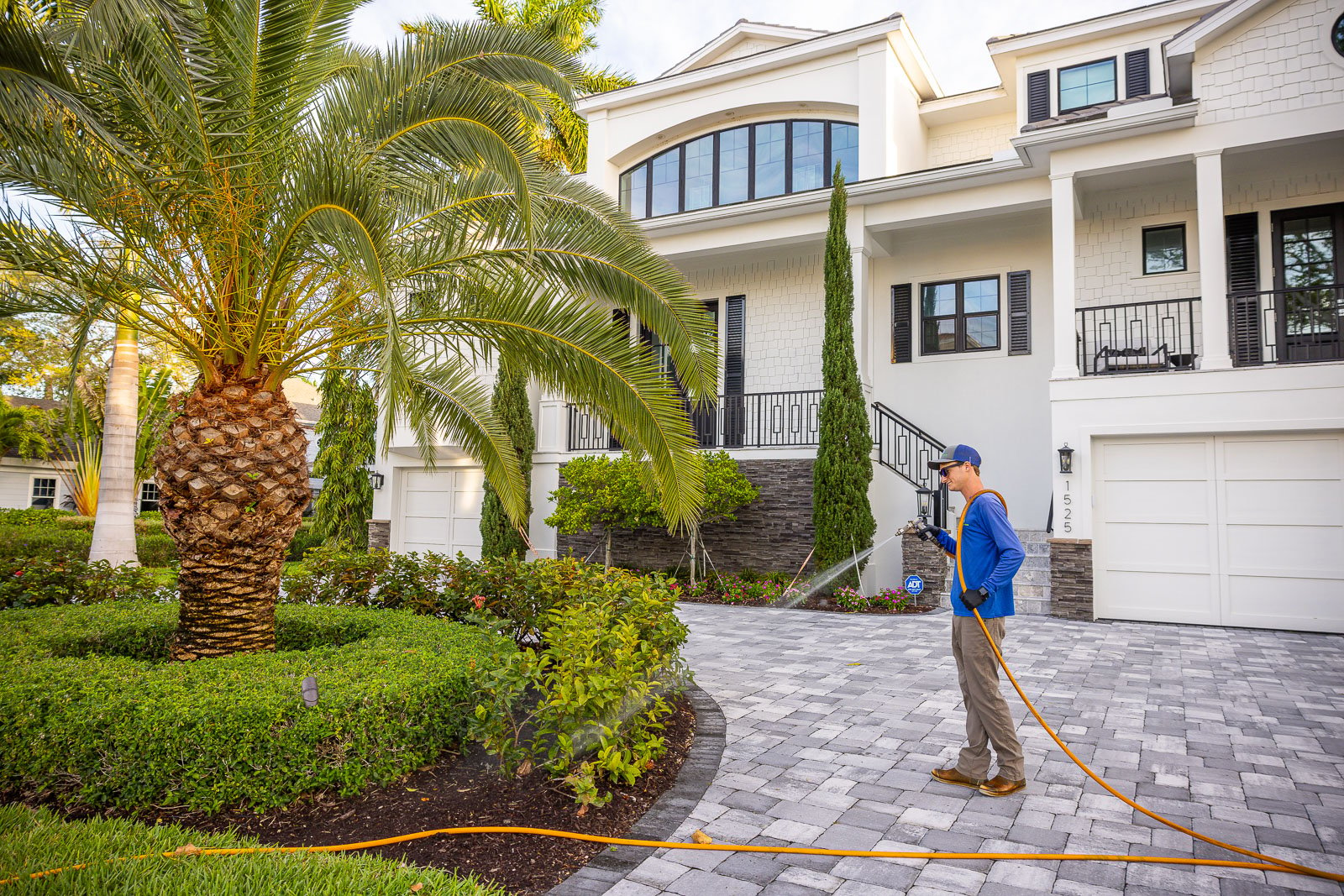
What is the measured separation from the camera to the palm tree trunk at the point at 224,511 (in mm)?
5352

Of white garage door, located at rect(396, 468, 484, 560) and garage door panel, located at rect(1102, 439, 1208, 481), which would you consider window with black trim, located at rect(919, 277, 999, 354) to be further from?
white garage door, located at rect(396, 468, 484, 560)

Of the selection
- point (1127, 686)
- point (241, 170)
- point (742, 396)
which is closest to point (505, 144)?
point (241, 170)

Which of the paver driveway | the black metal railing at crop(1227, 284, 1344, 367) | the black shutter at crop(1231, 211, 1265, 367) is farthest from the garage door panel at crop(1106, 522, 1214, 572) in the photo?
the black shutter at crop(1231, 211, 1265, 367)

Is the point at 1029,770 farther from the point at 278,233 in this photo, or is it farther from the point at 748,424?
the point at 748,424

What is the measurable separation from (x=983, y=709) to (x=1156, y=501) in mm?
7987

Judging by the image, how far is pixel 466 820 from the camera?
155 inches

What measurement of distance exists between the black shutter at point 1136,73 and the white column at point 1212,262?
3.15 m

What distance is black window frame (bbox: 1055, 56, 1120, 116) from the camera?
13.6 meters

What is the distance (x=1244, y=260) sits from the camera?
12.0 meters

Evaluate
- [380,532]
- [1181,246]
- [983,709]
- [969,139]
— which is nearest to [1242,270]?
[1181,246]

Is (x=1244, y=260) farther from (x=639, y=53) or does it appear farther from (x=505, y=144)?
(x=639, y=53)

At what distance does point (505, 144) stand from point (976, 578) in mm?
4405

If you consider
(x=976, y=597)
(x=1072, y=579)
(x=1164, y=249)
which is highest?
(x=1164, y=249)

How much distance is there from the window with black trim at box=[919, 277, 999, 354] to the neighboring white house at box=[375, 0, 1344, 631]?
0.17 ft
